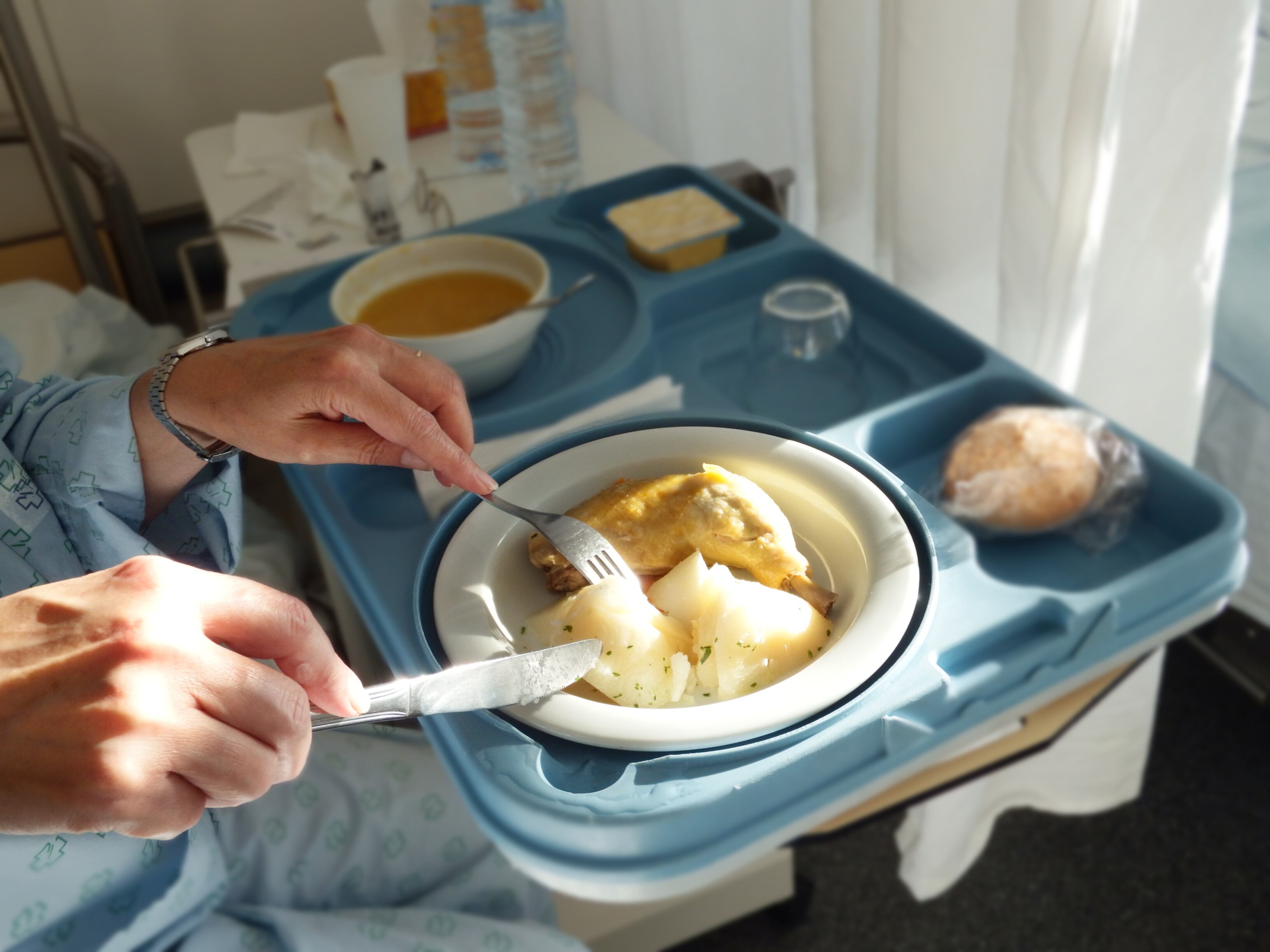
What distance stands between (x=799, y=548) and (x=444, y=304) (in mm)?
664

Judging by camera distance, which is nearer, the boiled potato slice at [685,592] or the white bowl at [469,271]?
the boiled potato slice at [685,592]

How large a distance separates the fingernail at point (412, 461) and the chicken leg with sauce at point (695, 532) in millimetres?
100

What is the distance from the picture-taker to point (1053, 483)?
0.84 metres

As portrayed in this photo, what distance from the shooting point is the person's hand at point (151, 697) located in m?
0.38

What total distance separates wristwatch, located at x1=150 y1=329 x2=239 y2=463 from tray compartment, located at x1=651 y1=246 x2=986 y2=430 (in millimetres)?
443

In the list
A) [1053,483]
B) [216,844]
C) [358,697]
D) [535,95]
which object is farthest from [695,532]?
[535,95]

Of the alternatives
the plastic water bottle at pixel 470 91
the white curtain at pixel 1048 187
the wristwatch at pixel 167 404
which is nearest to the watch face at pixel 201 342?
the wristwatch at pixel 167 404

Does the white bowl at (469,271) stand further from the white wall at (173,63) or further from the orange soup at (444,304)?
the white wall at (173,63)

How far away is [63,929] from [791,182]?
1.22 metres

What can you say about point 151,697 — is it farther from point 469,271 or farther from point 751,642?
point 469,271

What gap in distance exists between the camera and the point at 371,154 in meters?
1.52

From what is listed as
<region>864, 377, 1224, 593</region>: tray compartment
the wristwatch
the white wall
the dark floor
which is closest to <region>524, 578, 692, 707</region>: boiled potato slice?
the wristwatch

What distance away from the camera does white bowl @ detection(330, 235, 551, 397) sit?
0.95 m

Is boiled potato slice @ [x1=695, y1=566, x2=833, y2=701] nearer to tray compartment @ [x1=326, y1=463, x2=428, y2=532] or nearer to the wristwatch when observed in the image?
the wristwatch
